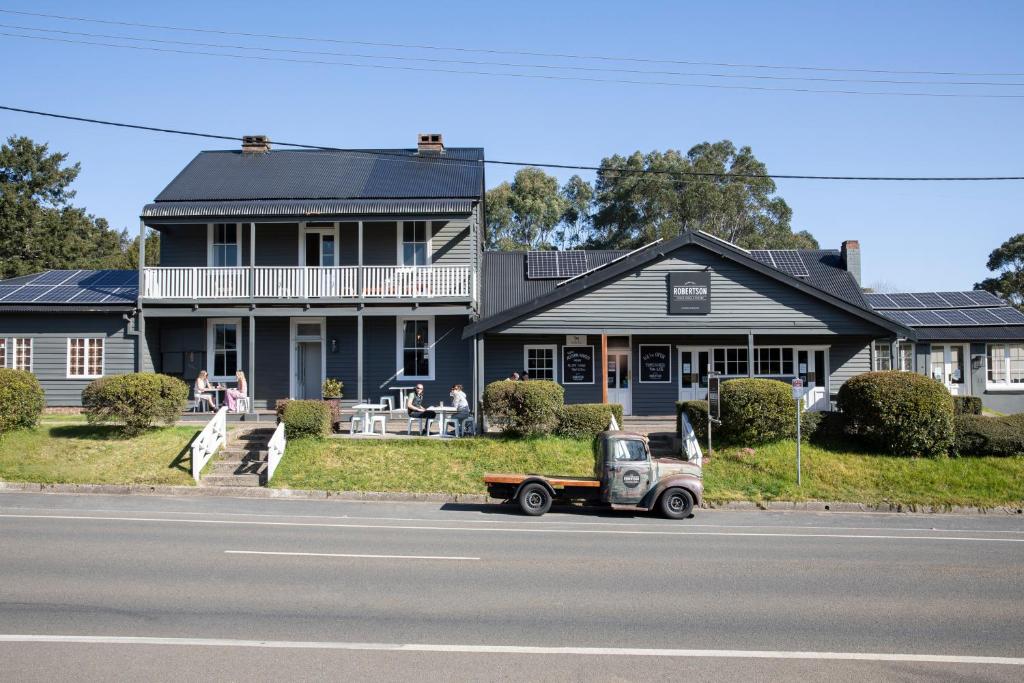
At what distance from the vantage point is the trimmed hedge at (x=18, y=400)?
783 inches

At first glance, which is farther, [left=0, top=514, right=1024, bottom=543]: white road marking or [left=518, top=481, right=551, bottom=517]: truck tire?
[left=518, top=481, right=551, bottom=517]: truck tire

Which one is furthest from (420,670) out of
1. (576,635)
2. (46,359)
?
(46,359)

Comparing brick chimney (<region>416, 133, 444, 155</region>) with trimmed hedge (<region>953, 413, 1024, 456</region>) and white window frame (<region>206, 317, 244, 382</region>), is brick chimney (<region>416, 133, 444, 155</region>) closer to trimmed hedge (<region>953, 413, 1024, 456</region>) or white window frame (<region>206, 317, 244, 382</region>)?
white window frame (<region>206, 317, 244, 382</region>)

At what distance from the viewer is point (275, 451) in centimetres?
1859

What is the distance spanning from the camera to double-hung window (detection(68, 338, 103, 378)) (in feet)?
85.5

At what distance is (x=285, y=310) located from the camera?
82.5ft

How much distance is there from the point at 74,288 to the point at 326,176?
874 cm

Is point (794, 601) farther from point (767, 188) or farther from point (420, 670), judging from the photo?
point (767, 188)

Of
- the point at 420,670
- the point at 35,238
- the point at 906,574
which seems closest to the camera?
the point at 420,670

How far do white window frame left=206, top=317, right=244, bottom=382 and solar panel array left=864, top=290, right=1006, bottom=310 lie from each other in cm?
2340

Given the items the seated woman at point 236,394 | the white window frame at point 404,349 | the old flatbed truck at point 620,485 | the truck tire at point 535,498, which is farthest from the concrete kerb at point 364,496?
the white window frame at point 404,349

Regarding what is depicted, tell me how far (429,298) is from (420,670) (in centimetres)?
1911

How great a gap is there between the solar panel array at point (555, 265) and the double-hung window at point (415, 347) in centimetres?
465

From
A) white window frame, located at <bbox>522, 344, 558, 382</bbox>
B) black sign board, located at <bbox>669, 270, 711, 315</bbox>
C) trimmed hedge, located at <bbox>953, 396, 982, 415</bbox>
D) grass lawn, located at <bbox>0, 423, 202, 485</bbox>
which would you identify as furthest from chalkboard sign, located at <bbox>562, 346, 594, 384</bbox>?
grass lawn, located at <bbox>0, 423, 202, 485</bbox>
